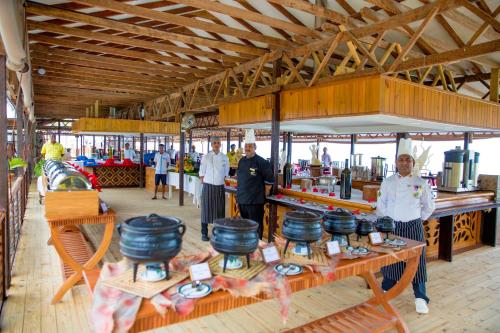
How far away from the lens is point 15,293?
3.41m

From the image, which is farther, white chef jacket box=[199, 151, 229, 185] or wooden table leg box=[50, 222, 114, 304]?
white chef jacket box=[199, 151, 229, 185]

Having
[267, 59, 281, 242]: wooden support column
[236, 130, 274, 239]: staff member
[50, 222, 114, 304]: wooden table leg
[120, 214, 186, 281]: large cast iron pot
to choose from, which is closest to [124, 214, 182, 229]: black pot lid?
[120, 214, 186, 281]: large cast iron pot

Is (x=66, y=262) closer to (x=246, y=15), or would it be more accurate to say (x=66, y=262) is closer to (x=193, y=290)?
(x=193, y=290)

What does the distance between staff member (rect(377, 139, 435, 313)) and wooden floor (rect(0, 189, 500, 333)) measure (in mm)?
253

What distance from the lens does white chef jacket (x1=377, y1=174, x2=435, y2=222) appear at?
3.29 meters

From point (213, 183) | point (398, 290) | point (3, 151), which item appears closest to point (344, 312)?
point (398, 290)

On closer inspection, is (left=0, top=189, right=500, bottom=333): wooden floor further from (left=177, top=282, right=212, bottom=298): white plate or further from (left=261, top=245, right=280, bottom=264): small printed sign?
(left=177, top=282, right=212, bottom=298): white plate

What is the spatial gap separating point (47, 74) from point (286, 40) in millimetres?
5565

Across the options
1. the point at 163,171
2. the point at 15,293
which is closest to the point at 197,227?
the point at 15,293

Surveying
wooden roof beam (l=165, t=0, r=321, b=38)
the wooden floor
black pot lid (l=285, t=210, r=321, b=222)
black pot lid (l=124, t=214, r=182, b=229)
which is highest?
wooden roof beam (l=165, t=0, r=321, b=38)

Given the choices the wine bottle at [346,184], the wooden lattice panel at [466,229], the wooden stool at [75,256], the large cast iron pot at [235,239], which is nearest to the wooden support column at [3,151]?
the wooden stool at [75,256]

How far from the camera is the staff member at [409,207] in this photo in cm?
329

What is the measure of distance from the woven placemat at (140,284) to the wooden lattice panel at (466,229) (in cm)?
454

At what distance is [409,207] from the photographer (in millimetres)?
3297
